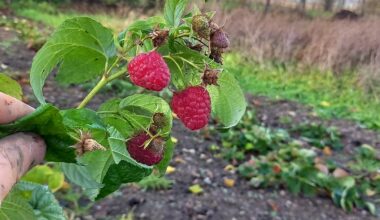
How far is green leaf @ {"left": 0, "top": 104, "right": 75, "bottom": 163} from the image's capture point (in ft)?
1.66

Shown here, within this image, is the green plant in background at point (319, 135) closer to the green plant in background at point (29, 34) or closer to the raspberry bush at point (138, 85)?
the green plant in background at point (29, 34)

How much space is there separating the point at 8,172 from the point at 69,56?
0.31 m

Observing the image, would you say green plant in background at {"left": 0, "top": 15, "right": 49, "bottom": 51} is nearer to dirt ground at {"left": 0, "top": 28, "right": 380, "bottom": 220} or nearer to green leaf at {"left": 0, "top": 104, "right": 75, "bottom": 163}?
dirt ground at {"left": 0, "top": 28, "right": 380, "bottom": 220}

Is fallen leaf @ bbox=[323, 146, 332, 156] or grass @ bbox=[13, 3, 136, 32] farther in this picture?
grass @ bbox=[13, 3, 136, 32]

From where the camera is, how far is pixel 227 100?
0.66 metres

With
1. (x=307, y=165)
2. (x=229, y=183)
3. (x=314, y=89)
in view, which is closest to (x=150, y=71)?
(x=229, y=183)

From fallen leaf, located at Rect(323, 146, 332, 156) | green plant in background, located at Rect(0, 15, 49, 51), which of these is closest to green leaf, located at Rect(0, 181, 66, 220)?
fallen leaf, located at Rect(323, 146, 332, 156)

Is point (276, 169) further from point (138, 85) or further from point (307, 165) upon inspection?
point (138, 85)

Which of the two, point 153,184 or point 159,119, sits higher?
point 159,119

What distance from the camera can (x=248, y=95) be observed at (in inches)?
191

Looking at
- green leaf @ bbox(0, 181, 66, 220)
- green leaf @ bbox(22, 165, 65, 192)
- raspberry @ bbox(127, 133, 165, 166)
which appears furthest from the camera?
green leaf @ bbox(22, 165, 65, 192)

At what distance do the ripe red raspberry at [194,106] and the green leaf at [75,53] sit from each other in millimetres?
107

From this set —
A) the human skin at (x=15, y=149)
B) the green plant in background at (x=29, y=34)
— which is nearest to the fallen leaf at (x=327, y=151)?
the green plant in background at (x=29, y=34)

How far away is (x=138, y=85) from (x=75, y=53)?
0.12m
